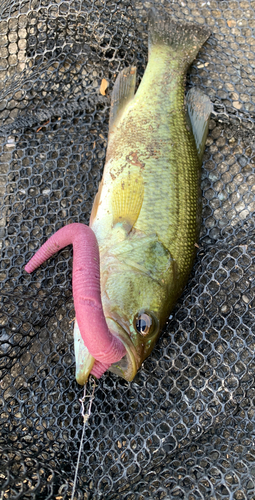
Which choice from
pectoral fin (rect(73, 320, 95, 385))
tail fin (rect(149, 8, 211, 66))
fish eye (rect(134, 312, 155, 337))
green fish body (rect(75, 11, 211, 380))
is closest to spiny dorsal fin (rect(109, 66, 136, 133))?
green fish body (rect(75, 11, 211, 380))

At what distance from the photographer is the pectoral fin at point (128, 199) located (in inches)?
98.0

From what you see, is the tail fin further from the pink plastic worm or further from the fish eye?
the fish eye

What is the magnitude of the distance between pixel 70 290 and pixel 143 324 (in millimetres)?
791

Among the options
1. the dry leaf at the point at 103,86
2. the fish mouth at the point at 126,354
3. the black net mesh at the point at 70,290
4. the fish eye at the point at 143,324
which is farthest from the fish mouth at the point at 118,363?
the dry leaf at the point at 103,86

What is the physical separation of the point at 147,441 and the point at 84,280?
1394 millimetres

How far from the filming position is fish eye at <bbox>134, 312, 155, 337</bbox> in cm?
220

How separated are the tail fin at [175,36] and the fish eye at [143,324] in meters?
2.30

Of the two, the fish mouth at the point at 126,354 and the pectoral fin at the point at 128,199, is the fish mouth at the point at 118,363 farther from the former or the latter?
the pectoral fin at the point at 128,199

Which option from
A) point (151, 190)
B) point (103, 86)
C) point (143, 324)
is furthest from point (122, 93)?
point (143, 324)

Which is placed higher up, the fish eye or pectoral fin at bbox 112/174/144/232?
pectoral fin at bbox 112/174/144/232

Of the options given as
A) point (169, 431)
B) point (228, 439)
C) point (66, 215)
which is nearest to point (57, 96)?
point (66, 215)

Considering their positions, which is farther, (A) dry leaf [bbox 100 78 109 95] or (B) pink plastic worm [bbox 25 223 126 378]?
(A) dry leaf [bbox 100 78 109 95]

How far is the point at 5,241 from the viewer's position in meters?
3.08

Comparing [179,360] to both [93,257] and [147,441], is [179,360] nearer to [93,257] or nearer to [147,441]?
[147,441]
